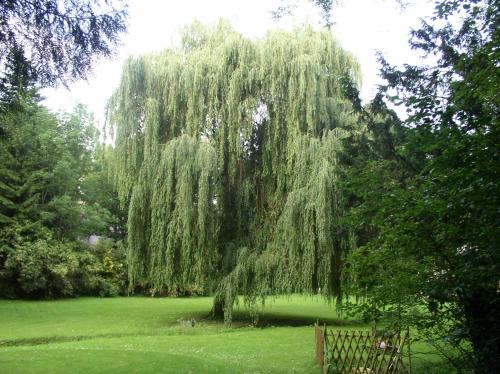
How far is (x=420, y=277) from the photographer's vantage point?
4602 mm

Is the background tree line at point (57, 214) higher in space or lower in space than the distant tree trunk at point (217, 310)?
higher

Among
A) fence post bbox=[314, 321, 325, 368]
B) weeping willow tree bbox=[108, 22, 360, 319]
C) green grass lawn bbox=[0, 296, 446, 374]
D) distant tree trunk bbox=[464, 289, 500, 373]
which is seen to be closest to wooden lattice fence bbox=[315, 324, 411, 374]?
fence post bbox=[314, 321, 325, 368]

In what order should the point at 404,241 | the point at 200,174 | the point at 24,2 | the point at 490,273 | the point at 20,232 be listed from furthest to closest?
the point at 20,232
the point at 200,174
the point at 24,2
the point at 404,241
the point at 490,273

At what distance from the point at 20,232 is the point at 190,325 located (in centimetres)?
1650

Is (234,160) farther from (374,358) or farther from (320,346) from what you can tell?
(374,358)

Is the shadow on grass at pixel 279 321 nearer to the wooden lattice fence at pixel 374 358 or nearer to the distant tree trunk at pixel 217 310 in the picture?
the distant tree trunk at pixel 217 310

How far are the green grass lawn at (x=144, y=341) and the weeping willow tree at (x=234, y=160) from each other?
5.58ft

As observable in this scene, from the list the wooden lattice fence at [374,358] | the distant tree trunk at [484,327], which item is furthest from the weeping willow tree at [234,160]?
the distant tree trunk at [484,327]

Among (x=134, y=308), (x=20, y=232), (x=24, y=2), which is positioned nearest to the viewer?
(x=24, y=2)

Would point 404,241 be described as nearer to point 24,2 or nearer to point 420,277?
point 420,277

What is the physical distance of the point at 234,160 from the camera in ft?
54.8

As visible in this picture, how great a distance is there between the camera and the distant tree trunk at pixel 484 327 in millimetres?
4871

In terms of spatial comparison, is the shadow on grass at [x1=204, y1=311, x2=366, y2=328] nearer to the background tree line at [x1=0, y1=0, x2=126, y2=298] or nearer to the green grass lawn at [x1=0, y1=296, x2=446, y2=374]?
the green grass lawn at [x1=0, y1=296, x2=446, y2=374]

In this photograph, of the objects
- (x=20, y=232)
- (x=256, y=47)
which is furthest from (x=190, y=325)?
(x=20, y=232)
